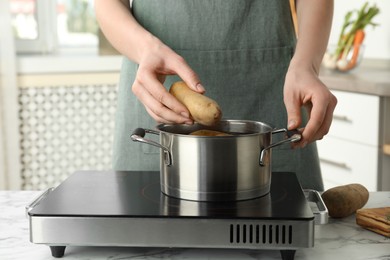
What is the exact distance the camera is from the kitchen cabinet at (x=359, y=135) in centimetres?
254

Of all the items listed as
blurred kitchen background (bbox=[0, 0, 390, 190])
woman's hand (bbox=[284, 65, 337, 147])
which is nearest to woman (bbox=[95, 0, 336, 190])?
woman's hand (bbox=[284, 65, 337, 147])

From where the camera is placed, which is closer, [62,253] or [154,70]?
[62,253]

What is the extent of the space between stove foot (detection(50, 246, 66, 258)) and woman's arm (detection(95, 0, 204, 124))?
0.27 m

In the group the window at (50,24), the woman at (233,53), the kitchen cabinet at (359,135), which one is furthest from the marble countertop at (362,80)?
the window at (50,24)

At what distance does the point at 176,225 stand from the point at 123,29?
0.57 metres

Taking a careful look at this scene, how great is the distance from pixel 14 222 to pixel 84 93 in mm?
2377

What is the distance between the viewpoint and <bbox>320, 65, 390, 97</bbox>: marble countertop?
8.26 ft

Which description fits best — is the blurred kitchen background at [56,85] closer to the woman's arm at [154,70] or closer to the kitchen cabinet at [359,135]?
the kitchen cabinet at [359,135]

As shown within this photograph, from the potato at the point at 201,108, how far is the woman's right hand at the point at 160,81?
1cm

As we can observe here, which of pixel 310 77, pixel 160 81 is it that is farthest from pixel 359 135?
pixel 160 81

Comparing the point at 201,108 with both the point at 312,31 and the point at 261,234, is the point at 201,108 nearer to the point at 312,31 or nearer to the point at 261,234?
the point at 261,234

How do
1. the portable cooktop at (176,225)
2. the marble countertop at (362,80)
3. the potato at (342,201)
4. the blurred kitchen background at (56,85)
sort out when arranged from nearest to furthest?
1. the portable cooktop at (176,225)
2. the potato at (342,201)
3. the marble countertop at (362,80)
4. the blurred kitchen background at (56,85)

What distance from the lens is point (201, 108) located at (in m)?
0.96

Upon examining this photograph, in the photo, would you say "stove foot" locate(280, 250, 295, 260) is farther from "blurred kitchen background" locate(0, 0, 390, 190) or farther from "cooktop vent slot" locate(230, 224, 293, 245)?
"blurred kitchen background" locate(0, 0, 390, 190)
